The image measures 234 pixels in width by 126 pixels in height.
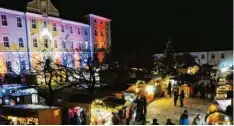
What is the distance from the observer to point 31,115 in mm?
11086

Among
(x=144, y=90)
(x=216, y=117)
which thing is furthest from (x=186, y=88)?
(x=216, y=117)

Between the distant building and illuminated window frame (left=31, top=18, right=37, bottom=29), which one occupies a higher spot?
illuminated window frame (left=31, top=18, right=37, bottom=29)

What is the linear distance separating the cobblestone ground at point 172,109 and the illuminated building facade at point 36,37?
1319 centimetres

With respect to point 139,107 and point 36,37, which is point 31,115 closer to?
point 139,107

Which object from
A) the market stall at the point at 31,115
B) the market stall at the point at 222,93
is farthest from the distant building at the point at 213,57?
the market stall at the point at 31,115

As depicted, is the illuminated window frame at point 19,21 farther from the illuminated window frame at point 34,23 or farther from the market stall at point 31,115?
the market stall at point 31,115

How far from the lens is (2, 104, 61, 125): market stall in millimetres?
11086

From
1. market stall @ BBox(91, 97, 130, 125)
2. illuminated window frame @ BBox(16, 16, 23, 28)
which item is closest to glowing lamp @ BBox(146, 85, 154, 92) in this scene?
market stall @ BBox(91, 97, 130, 125)

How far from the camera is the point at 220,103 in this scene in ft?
33.9

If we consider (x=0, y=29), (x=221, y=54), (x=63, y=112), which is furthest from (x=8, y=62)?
(x=221, y=54)

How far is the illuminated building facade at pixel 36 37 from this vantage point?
85.5 ft

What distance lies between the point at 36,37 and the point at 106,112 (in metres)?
20.0

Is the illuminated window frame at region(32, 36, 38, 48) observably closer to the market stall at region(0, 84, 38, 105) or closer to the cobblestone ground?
the market stall at region(0, 84, 38, 105)

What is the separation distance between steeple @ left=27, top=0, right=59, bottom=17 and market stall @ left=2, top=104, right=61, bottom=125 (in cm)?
1940
